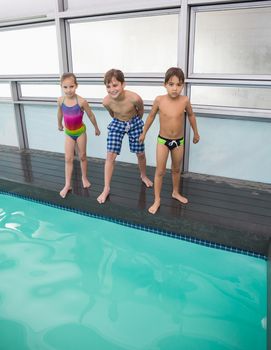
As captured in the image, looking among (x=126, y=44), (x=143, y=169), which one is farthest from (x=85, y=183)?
(x=126, y=44)

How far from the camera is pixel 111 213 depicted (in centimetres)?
375

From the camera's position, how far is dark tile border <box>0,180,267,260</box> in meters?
3.33

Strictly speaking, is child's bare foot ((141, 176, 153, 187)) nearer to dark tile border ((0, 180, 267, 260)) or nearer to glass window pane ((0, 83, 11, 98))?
dark tile border ((0, 180, 267, 260))

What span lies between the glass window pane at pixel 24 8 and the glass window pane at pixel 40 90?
1178mm

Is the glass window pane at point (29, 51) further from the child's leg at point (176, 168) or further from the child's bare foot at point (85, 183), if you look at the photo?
the child's leg at point (176, 168)

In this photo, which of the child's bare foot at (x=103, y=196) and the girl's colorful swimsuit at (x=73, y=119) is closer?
the child's bare foot at (x=103, y=196)

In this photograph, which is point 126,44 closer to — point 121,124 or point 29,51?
point 121,124

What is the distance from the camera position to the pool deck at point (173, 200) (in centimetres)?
313

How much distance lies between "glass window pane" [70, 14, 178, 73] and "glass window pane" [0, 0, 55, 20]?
506 mm

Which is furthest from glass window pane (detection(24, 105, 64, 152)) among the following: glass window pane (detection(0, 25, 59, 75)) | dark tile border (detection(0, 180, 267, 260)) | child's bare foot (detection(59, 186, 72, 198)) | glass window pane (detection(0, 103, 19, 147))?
child's bare foot (detection(59, 186, 72, 198))

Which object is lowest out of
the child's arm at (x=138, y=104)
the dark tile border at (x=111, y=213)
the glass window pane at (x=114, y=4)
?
the dark tile border at (x=111, y=213)

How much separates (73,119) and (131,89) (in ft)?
4.53

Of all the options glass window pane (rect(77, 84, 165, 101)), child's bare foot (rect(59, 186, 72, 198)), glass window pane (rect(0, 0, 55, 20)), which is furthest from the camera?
glass window pane (rect(0, 0, 55, 20))

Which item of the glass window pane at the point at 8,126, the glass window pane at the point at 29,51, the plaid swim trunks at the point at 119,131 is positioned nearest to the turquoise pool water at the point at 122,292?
the plaid swim trunks at the point at 119,131
